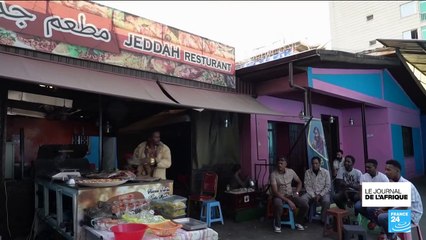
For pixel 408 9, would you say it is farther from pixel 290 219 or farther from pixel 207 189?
pixel 207 189

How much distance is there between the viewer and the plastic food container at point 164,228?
2.85m

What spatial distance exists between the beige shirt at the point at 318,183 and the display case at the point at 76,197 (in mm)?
3343

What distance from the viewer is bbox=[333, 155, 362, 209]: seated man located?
235 inches

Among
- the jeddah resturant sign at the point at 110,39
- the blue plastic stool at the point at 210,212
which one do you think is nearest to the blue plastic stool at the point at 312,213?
the blue plastic stool at the point at 210,212

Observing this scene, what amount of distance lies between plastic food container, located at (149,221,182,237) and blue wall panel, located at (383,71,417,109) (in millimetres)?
9848

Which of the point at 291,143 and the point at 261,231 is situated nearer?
the point at 261,231

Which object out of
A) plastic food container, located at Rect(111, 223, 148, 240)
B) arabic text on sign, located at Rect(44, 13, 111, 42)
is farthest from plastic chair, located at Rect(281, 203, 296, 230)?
arabic text on sign, located at Rect(44, 13, 111, 42)

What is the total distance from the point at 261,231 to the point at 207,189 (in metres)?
1.44

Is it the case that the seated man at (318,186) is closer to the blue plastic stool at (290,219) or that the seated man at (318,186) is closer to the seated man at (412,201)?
the blue plastic stool at (290,219)

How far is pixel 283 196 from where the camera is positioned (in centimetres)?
592

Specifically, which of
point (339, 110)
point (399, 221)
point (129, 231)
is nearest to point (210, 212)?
point (129, 231)

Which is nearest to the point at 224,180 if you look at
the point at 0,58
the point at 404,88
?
the point at 0,58

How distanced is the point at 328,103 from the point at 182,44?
5.84 m

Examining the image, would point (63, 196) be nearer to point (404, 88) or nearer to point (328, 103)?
point (328, 103)
